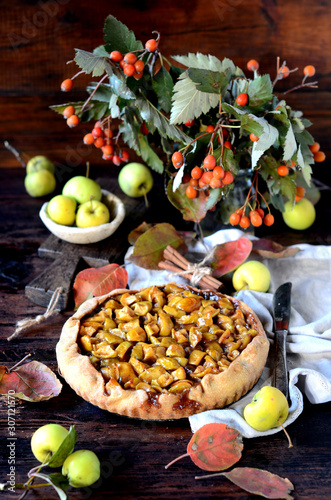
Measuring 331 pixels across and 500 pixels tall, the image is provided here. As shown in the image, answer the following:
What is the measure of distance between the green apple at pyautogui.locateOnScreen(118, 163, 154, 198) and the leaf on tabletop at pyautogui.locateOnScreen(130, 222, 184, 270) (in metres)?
0.42

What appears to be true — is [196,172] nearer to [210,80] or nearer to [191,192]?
[191,192]

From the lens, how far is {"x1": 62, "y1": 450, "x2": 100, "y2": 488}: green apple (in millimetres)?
1145

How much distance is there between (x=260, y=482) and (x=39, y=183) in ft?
5.25

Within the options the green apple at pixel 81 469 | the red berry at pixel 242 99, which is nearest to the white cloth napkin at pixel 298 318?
the green apple at pixel 81 469

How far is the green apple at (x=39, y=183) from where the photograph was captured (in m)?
2.32

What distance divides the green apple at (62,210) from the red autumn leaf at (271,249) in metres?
0.68

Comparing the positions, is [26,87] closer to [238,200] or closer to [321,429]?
[238,200]

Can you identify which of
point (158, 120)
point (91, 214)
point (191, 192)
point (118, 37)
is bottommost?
→ point (91, 214)

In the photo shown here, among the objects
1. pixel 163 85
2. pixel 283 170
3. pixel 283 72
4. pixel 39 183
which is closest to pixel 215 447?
pixel 283 170

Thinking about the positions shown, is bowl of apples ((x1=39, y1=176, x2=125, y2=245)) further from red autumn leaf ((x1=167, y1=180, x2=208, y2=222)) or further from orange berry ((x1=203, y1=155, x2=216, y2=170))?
orange berry ((x1=203, y1=155, x2=216, y2=170))

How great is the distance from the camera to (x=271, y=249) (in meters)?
1.89

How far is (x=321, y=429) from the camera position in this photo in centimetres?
133

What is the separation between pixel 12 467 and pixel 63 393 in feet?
0.84

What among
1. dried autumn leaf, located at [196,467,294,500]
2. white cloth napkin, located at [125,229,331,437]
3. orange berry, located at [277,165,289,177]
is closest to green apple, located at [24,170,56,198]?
white cloth napkin, located at [125,229,331,437]
